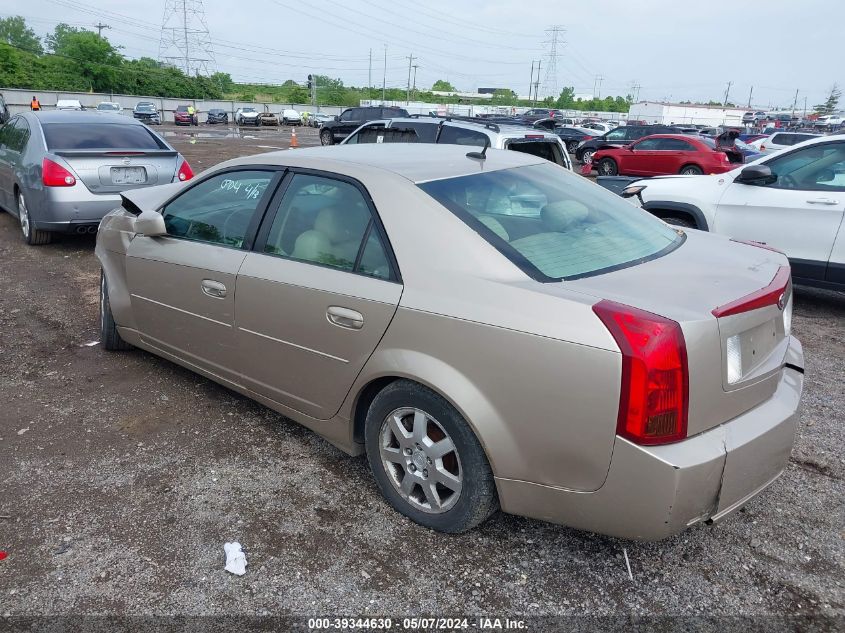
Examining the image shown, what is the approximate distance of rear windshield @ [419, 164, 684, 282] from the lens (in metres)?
2.71

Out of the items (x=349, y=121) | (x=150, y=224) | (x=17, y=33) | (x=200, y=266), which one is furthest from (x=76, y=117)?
(x=17, y=33)

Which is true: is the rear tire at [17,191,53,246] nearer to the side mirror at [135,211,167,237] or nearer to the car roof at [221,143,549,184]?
the side mirror at [135,211,167,237]

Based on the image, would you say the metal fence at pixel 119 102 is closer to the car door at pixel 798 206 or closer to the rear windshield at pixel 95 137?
the rear windshield at pixel 95 137

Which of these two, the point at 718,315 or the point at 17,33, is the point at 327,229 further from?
the point at 17,33

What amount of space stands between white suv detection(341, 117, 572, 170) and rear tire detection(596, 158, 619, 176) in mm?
11720

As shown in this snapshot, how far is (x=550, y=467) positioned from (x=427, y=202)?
1232mm

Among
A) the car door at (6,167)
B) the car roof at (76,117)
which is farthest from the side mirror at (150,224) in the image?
the car door at (6,167)

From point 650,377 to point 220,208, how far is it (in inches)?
105

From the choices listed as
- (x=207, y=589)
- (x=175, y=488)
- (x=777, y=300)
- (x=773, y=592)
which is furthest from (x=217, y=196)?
(x=773, y=592)

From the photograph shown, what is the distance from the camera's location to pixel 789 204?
6031mm

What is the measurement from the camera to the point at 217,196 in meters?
3.87

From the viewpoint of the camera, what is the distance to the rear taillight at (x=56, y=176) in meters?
7.19

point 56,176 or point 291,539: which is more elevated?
point 56,176

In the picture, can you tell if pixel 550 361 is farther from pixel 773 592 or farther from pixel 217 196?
pixel 217 196
